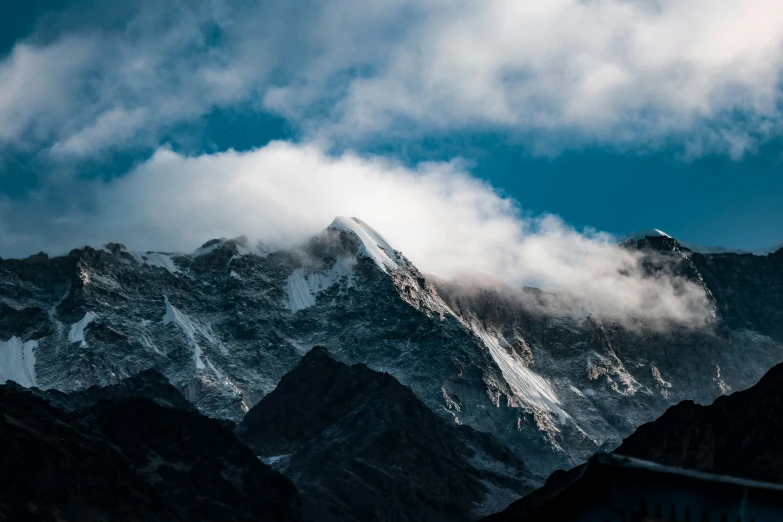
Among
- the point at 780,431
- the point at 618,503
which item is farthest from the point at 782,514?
the point at 780,431

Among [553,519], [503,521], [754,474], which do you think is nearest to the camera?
[553,519]

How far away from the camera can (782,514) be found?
2011 centimetres

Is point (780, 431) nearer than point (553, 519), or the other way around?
point (553, 519)

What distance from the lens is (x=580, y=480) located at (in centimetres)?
2014

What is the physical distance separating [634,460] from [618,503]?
1.01 metres

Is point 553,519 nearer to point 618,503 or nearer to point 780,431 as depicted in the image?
point 618,503

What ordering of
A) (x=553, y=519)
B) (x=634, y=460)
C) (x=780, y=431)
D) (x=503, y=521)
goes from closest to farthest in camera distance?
(x=634, y=460) → (x=553, y=519) → (x=503, y=521) → (x=780, y=431)

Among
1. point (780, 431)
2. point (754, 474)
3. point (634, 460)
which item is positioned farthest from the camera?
point (780, 431)

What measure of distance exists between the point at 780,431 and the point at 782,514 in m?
183

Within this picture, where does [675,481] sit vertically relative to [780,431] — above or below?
below

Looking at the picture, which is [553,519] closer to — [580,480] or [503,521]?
[580,480]

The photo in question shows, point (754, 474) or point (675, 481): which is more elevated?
point (754, 474)

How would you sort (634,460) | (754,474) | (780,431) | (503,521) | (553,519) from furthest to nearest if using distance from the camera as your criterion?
(780,431) → (754,474) → (503,521) → (553,519) → (634,460)

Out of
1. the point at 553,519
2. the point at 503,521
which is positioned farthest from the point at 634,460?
the point at 503,521
